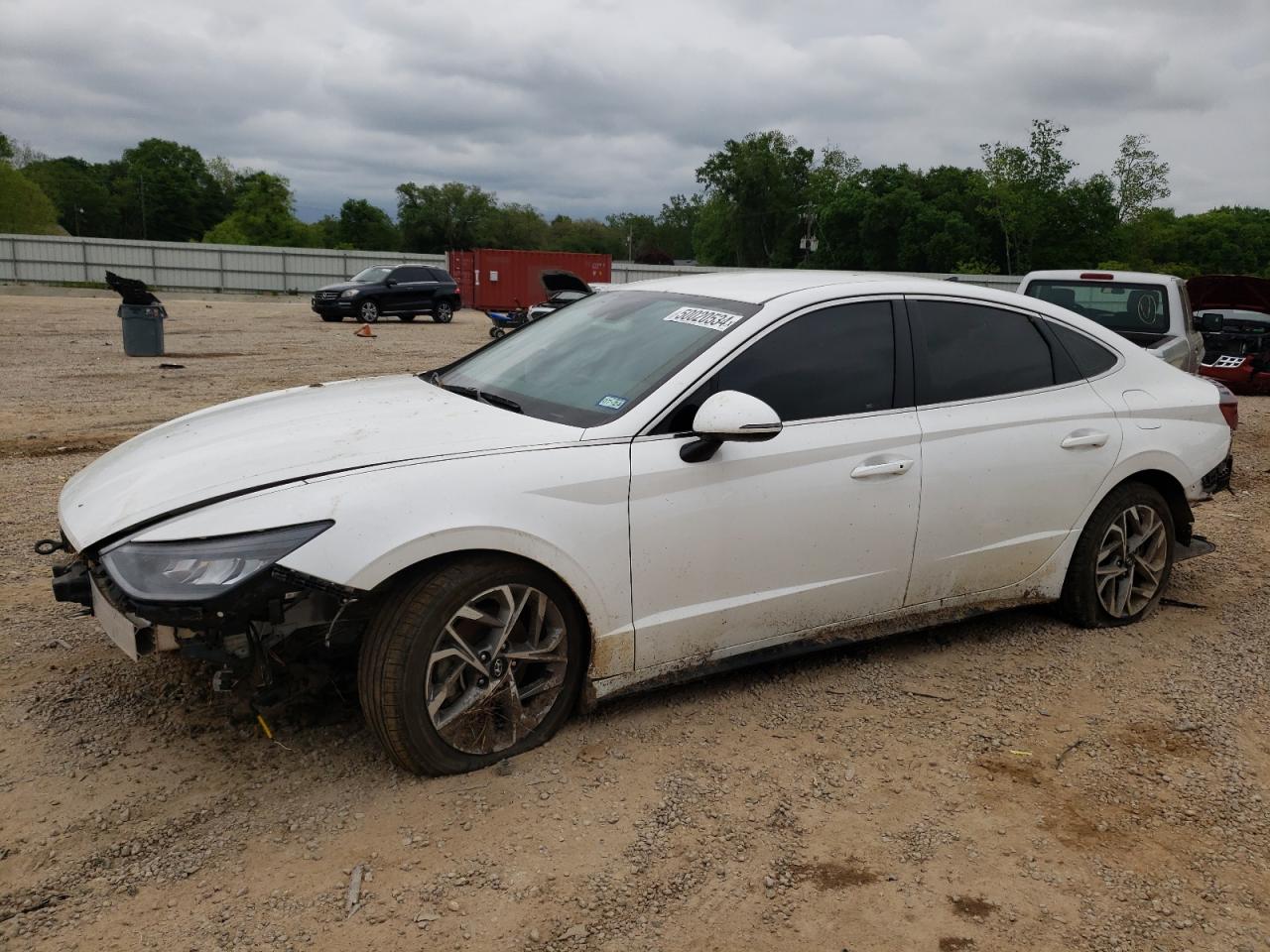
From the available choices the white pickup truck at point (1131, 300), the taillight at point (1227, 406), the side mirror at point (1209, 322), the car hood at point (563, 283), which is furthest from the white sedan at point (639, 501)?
the side mirror at point (1209, 322)

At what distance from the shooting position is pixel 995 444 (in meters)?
4.12

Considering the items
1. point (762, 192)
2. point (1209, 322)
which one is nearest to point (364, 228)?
point (762, 192)

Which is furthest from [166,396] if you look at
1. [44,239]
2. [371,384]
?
[44,239]

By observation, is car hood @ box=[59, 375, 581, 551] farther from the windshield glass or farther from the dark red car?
the dark red car

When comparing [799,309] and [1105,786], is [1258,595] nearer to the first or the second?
[1105,786]

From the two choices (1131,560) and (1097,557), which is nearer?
(1097,557)

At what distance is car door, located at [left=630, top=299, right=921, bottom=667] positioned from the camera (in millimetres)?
3412

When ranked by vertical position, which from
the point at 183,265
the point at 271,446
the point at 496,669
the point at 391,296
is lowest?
the point at 496,669

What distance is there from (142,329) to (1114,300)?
14447 millimetres

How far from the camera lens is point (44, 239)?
1662 inches

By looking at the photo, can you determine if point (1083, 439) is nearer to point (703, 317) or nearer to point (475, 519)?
point (703, 317)

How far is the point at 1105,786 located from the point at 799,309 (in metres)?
1.97

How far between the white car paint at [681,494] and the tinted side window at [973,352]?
0.08 metres

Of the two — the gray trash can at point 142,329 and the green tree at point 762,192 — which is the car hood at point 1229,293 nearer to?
the gray trash can at point 142,329
